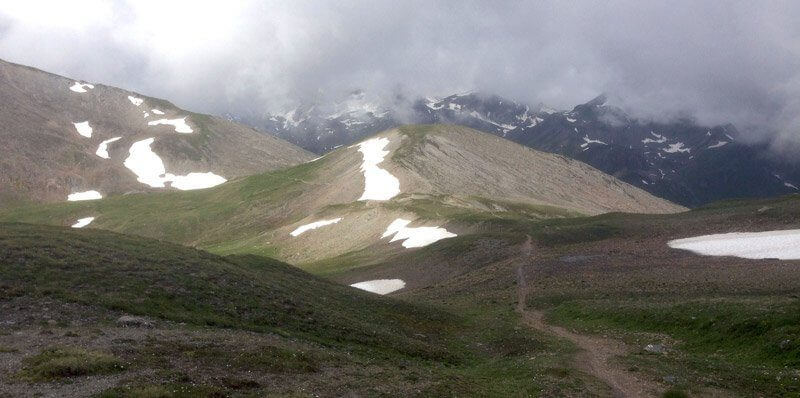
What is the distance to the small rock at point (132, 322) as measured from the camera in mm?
24188

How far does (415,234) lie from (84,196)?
156 meters

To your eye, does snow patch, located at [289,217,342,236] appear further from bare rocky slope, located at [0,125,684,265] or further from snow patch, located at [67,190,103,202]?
snow patch, located at [67,190,103,202]

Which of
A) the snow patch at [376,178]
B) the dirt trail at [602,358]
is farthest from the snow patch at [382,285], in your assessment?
the snow patch at [376,178]

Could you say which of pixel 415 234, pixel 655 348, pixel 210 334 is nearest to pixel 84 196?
pixel 415 234

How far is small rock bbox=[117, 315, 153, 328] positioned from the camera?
2419 cm

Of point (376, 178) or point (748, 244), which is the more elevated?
point (376, 178)

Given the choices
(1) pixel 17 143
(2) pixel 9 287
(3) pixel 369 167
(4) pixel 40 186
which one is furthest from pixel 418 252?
(1) pixel 17 143

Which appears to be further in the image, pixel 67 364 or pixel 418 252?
pixel 418 252

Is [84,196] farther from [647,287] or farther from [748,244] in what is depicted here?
[748,244]

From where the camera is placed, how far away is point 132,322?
962 inches

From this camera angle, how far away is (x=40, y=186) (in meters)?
188

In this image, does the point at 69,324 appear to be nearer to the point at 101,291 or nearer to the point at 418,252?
the point at 101,291

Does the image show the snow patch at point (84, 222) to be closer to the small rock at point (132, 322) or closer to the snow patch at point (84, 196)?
the snow patch at point (84, 196)

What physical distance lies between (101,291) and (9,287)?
3.77 m
